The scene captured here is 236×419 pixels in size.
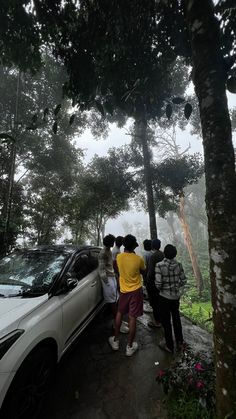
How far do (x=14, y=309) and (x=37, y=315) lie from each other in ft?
0.88

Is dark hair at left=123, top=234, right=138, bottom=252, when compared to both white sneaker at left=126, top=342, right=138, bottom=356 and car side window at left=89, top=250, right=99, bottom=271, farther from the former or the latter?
white sneaker at left=126, top=342, right=138, bottom=356

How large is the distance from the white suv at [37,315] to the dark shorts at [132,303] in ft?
2.04

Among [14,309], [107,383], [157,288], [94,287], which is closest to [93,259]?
[94,287]

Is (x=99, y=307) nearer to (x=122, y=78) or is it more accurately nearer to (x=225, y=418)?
(x=225, y=418)

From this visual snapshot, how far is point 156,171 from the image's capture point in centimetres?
1185

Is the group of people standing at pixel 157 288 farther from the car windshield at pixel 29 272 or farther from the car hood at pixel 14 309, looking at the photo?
the car hood at pixel 14 309

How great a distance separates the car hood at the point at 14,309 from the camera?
91.7 inches

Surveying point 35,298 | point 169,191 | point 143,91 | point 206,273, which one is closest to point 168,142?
point 169,191

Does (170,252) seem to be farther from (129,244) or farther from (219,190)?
(219,190)

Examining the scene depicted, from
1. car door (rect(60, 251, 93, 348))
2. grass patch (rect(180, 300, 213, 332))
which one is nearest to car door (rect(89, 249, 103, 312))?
car door (rect(60, 251, 93, 348))

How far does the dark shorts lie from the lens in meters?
3.86

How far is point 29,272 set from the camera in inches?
138

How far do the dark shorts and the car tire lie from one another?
4.80ft

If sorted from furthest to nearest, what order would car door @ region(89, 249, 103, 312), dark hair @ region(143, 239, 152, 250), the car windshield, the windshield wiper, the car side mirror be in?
dark hair @ region(143, 239, 152, 250) < car door @ region(89, 249, 103, 312) < the car side mirror < the car windshield < the windshield wiper
